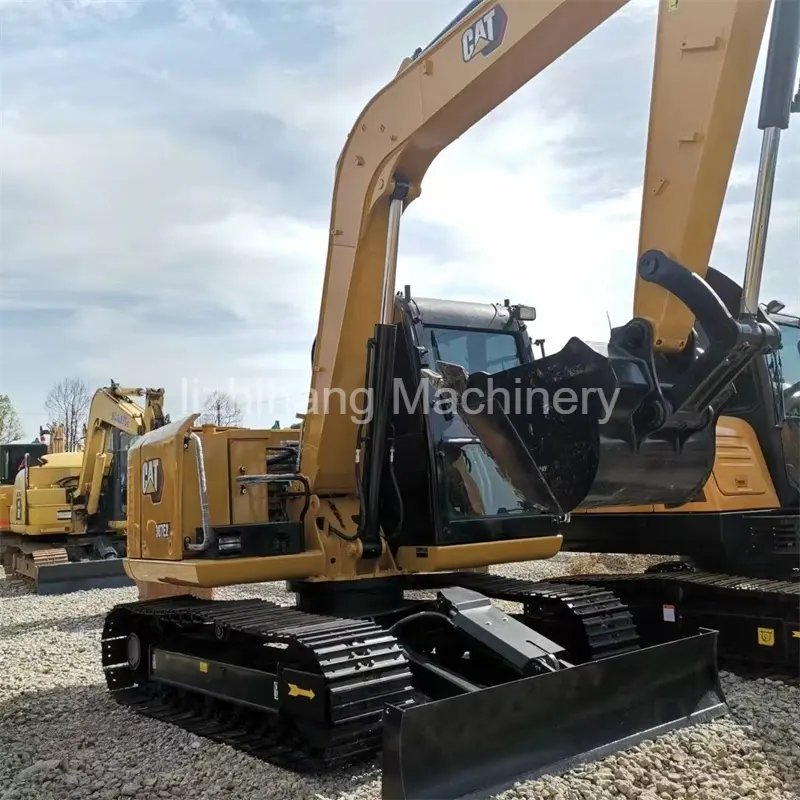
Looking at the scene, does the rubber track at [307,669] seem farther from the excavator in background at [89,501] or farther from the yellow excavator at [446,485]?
the excavator in background at [89,501]

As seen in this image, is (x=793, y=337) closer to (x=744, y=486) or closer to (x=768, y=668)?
(x=744, y=486)

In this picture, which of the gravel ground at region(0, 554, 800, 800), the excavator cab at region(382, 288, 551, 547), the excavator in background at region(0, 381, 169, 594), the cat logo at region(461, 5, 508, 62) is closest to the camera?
the gravel ground at region(0, 554, 800, 800)

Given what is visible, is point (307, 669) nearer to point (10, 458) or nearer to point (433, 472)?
point (433, 472)

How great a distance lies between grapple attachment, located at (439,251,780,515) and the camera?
3.41 metres

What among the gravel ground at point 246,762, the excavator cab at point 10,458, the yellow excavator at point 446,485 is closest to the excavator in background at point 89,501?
the excavator cab at point 10,458

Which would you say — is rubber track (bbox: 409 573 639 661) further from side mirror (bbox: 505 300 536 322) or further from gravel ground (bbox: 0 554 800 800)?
side mirror (bbox: 505 300 536 322)

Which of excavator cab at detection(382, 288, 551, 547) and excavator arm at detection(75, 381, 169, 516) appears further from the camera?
excavator arm at detection(75, 381, 169, 516)

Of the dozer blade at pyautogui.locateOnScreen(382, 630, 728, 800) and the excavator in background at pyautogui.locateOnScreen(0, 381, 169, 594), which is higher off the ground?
the excavator in background at pyautogui.locateOnScreen(0, 381, 169, 594)

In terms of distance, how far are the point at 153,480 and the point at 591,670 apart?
9.65ft

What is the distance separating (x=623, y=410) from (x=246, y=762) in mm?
2475

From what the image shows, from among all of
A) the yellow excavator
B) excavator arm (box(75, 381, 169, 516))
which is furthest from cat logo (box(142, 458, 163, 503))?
excavator arm (box(75, 381, 169, 516))

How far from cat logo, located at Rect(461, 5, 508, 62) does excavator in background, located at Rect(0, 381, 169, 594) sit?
8775 mm

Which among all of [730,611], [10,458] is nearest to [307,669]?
[730,611]

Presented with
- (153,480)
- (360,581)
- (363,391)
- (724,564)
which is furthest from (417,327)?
(724,564)
